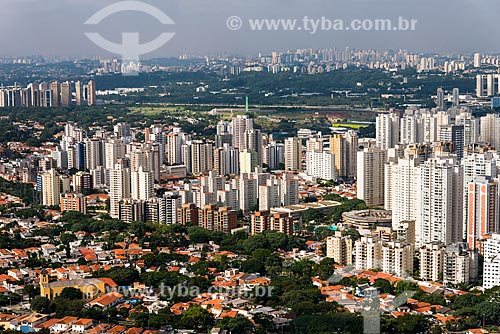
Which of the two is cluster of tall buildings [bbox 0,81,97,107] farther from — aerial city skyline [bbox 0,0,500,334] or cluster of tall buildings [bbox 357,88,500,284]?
cluster of tall buildings [bbox 357,88,500,284]

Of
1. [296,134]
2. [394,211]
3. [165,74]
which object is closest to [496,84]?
[296,134]

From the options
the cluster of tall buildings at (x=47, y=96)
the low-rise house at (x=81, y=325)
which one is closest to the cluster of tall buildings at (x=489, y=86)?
the cluster of tall buildings at (x=47, y=96)

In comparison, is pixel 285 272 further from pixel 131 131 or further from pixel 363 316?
pixel 131 131

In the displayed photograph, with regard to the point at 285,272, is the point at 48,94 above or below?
above

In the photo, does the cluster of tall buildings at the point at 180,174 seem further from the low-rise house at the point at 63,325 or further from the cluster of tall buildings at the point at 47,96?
the cluster of tall buildings at the point at 47,96

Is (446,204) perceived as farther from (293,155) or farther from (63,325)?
(293,155)

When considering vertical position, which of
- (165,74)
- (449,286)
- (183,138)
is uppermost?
(165,74)

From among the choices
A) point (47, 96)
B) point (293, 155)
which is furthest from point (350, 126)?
point (47, 96)

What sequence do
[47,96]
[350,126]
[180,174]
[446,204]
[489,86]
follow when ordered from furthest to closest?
[489,86], [47,96], [350,126], [180,174], [446,204]

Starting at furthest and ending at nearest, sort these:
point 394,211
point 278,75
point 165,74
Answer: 1. point 165,74
2. point 278,75
3. point 394,211
